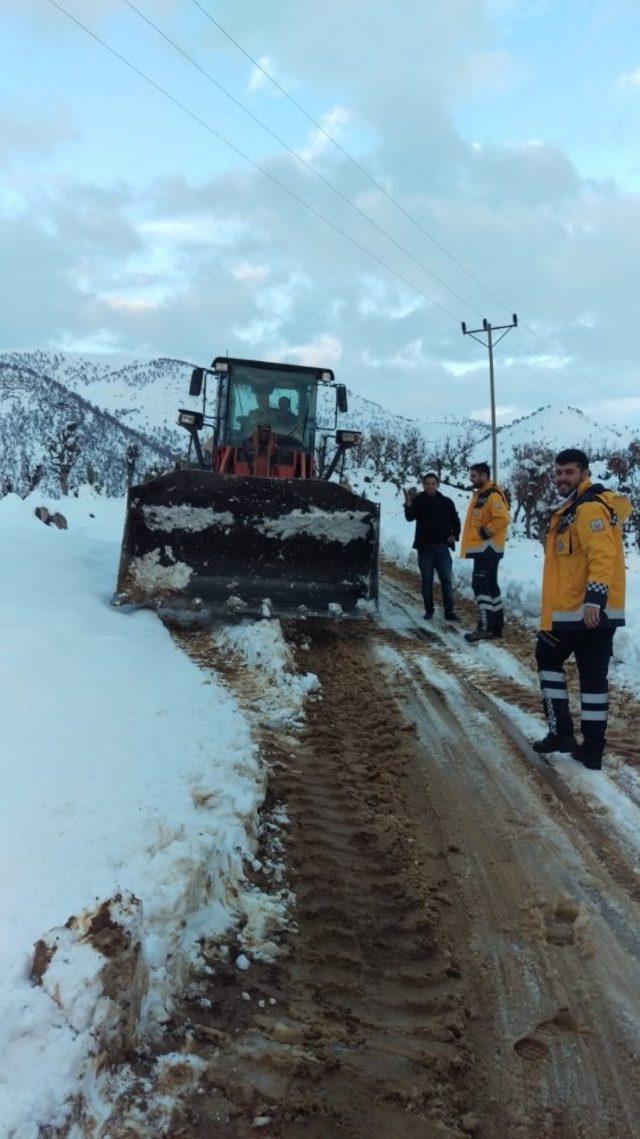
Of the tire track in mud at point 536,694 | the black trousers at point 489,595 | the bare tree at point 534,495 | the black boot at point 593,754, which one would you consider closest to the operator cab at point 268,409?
the black trousers at point 489,595

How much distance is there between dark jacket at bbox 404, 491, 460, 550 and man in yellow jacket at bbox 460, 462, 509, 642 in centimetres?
47

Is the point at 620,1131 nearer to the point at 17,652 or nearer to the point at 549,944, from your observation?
the point at 549,944

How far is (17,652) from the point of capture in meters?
4.28

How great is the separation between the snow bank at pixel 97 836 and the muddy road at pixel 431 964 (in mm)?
196

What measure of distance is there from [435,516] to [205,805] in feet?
18.0

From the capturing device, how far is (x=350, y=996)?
2.21 meters

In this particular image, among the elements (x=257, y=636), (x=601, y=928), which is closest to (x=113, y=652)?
(x=257, y=636)

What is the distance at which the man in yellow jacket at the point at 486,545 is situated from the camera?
6.96 metres

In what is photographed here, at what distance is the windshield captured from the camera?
8906 millimetres

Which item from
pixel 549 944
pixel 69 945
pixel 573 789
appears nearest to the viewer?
pixel 69 945

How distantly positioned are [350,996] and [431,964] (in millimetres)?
336

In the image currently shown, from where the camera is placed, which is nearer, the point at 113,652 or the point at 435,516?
the point at 113,652

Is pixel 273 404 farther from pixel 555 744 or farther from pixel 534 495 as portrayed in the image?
pixel 534 495

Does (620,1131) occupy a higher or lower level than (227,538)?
lower
